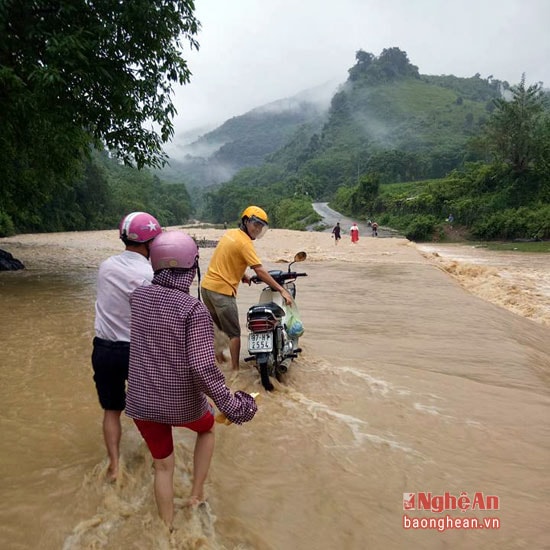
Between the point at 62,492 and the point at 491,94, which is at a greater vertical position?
the point at 491,94

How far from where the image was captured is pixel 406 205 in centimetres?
4978

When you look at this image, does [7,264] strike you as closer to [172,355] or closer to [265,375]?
[265,375]

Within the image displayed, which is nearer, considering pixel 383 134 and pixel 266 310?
pixel 266 310

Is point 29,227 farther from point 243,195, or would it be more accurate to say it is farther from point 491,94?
point 491,94

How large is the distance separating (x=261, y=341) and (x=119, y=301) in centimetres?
190

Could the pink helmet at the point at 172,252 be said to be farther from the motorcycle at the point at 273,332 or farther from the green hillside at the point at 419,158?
the green hillside at the point at 419,158

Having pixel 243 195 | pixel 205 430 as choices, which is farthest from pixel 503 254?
pixel 243 195

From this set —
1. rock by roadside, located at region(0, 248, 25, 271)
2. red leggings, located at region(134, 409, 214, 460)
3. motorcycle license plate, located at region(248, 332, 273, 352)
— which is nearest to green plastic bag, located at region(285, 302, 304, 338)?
motorcycle license plate, located at region(248, 332, 273, 352)

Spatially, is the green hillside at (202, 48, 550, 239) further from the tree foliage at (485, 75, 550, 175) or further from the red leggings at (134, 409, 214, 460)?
the red leggings at (134, 409, 214, 460)

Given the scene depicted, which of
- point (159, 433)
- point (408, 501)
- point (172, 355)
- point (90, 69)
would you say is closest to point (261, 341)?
point (408, 501)

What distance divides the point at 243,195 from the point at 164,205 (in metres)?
16.7

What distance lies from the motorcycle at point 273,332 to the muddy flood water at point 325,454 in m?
0.21

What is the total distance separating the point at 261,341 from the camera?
4555 millimetres

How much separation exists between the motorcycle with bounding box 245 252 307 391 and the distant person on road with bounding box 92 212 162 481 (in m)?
1.79
